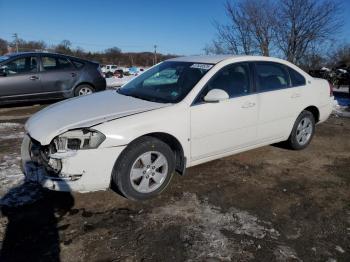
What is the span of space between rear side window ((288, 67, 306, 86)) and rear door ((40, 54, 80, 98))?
618 centimetres

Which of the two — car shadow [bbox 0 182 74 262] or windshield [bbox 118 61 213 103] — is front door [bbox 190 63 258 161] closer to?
windshield [bbox 118 61 213 103]

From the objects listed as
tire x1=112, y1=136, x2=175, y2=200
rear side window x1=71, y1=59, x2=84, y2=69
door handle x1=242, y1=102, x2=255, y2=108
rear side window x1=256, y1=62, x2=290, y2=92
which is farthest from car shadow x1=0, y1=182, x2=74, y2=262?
rear side window x1=71, y1=59, x2=84, y2=69

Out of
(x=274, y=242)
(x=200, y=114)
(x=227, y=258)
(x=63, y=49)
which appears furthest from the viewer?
(x=63, y=49)

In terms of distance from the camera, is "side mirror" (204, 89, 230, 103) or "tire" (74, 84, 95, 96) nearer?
"side mirror" (204, 89, 230, 103)

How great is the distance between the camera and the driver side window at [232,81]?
4207 millimetres

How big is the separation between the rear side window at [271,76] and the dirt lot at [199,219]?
1127 mm

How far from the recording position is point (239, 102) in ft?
14.3

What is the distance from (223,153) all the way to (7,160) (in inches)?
119

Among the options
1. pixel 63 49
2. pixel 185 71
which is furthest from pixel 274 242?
pixel 63 49

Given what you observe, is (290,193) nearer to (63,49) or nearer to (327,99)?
(327,99)

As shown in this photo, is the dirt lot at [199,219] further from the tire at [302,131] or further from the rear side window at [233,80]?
the rear side window at [233,80]

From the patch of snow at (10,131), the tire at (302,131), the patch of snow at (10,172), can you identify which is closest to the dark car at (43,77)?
the patch of snow at (10,131)

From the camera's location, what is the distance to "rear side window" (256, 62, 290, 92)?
4.71 meters

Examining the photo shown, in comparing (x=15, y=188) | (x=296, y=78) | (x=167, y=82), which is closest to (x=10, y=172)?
(x=15, y=188)
